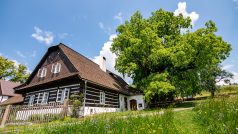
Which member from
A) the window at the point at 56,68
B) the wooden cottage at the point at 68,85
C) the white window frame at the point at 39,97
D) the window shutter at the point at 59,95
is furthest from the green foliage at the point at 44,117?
the white window frame at the point at 39,97

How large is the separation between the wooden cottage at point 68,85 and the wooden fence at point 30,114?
3064 millimetres

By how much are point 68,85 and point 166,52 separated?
1281 centimetres

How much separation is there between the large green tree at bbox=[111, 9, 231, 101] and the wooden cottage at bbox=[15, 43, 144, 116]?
4.60 m

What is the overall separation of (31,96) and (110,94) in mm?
10719

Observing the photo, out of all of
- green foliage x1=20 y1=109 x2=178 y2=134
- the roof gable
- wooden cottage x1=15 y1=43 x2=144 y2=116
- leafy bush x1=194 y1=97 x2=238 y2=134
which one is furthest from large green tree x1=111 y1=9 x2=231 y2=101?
green foliage x1=20 y1=109 x2=178 y2=134

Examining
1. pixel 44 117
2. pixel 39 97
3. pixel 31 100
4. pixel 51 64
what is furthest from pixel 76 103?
pixel 31 100

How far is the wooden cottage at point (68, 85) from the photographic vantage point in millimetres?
19094

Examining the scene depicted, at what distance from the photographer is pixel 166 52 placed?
76.1 ft

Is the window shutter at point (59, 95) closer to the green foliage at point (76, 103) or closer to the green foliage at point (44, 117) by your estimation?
the green foliage at point (76, 103)

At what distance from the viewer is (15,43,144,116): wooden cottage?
19094 mm

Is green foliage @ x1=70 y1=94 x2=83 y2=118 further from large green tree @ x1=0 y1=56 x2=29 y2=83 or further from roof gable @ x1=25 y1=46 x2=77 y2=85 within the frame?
large green tree @ x1=0 y1=56 x2=29 y2=83

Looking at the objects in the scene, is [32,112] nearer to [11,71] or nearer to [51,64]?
[51,64]

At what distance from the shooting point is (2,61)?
53844 millimetres

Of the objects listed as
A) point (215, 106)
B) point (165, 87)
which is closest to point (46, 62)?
point (165, 87)
